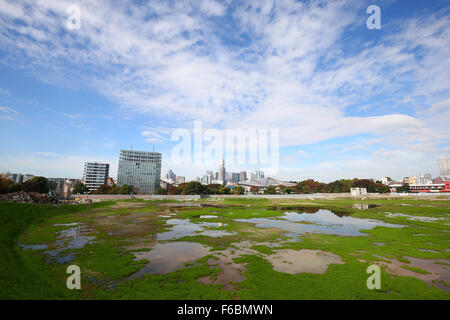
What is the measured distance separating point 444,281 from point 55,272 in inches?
734

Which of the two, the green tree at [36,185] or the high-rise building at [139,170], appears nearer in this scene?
the green tree at [36,185]

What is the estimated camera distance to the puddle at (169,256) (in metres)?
10.7

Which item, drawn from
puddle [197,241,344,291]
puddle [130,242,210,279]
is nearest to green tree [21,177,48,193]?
puddle [130,242,210,279]

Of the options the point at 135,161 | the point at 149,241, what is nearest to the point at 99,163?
the point at 135,161

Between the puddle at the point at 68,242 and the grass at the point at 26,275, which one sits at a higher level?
the grass at the point at 26,275

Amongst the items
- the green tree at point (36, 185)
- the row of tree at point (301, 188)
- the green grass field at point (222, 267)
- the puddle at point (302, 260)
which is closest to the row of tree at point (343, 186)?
the row of tree at point (301, 188)

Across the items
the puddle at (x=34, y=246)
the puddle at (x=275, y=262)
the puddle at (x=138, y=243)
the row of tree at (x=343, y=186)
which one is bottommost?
the puddle at (x=138, y=243)

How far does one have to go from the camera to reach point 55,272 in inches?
392

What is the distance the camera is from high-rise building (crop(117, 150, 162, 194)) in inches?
6870

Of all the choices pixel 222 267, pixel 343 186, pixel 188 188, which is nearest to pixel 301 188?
pixel 343 186

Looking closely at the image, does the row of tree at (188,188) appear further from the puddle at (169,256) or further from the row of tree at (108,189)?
the puddle at (169,256)

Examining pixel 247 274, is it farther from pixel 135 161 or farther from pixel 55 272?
pixel 135 161

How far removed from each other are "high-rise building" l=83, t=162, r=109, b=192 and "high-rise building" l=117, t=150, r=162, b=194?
13004 millimetres

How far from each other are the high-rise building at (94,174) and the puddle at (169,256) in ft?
562
